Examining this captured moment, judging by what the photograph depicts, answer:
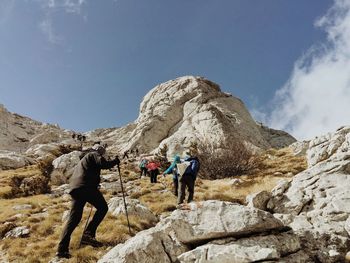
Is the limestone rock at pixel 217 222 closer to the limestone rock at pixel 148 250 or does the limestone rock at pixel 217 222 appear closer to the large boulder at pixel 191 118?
the limestone rock at pixel 148 250

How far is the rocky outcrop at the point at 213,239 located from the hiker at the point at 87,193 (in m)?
1.88

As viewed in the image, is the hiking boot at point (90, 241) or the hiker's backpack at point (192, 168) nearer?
the hiking boot at point (90, 241)

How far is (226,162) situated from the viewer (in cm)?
2786

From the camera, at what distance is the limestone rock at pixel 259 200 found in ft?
36.3

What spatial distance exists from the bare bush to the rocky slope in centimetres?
741

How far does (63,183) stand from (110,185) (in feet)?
17.1

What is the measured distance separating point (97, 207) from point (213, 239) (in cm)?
355

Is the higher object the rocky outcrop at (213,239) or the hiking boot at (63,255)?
the rocky outcrop at (213,239)

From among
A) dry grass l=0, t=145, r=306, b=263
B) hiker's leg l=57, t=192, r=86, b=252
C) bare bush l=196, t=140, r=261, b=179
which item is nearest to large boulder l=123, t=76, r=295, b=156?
bare bush l=196, t=140, r=261, b=179

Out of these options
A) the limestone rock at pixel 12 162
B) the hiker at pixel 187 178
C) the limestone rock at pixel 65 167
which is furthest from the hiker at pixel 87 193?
the limestone rock at pixel 12 162

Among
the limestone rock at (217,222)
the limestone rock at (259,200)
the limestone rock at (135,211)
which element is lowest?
the limestone rock at (217,222)

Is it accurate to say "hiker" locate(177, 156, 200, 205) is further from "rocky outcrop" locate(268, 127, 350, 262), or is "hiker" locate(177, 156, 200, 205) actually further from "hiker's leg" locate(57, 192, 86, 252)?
"hiker's leg" locate(57, 192, 86, 252)

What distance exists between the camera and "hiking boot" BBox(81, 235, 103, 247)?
9461mm

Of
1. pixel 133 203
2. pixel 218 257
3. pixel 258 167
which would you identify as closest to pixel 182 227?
pixel 218 257
